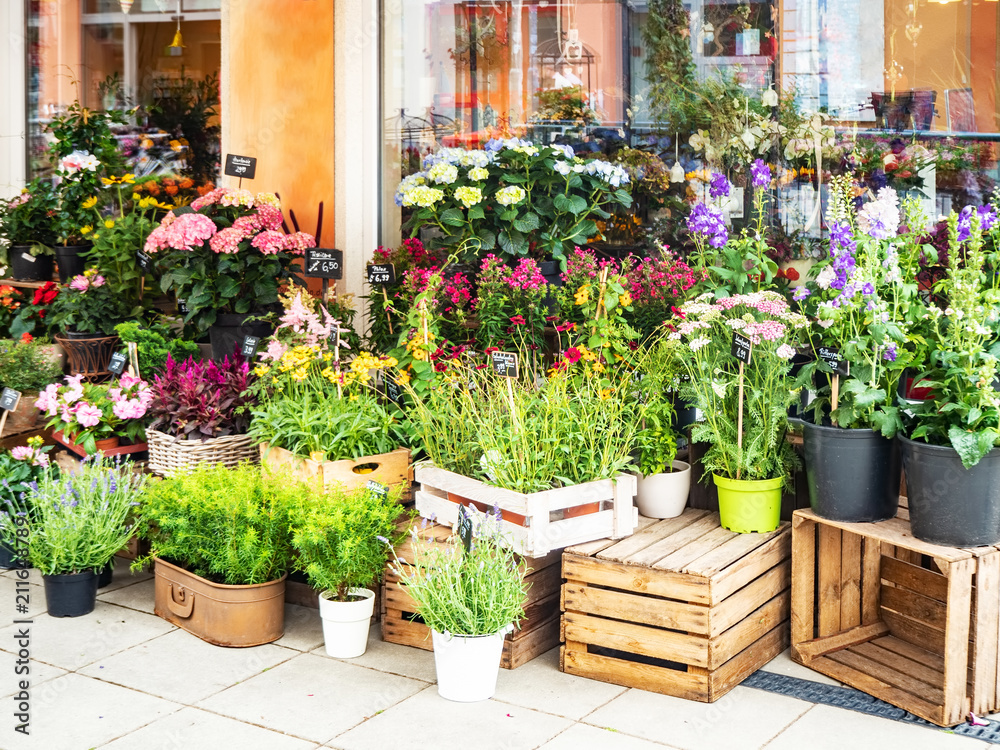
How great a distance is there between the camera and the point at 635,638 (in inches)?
141

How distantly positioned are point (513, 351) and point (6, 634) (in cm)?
224

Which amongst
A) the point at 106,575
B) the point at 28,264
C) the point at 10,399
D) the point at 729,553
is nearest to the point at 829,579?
the point at 729,553

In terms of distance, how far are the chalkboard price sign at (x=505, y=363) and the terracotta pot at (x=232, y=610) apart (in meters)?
1.11

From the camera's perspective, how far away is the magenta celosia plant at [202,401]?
4.56m

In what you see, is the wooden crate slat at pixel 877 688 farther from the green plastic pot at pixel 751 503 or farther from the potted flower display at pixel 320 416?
the potted flower display at pixel 320 416

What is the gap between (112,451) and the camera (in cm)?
480

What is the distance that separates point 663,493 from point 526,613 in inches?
27.4

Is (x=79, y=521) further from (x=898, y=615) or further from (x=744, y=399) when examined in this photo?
(x=898, y=615)

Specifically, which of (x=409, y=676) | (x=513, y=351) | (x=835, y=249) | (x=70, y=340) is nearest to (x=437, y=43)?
(x=513, y=351)

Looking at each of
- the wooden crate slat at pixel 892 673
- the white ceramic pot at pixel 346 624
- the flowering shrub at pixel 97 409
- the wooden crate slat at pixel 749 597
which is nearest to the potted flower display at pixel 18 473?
the flowering shrub at pixel 97 409

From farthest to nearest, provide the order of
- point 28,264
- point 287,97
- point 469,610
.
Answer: point 28,264
point 287,97
point 469,610

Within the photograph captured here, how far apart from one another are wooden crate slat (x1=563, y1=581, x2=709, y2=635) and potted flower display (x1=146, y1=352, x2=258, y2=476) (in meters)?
1.60

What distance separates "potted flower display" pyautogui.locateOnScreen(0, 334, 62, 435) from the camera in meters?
5.14

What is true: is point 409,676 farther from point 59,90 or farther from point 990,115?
point 59,90
